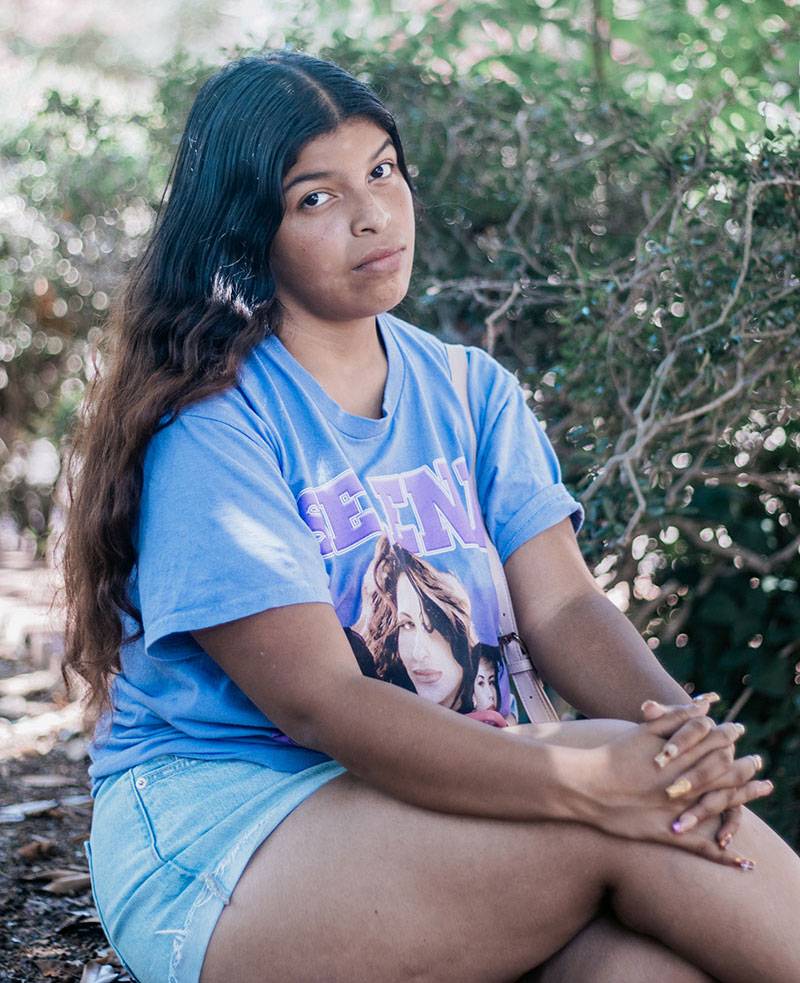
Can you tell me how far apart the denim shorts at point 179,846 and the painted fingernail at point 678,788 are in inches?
18.8

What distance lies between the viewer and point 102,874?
6.60 ft

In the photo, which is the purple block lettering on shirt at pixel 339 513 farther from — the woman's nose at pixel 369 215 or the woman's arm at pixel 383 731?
the woman's nose at pixel 369 215

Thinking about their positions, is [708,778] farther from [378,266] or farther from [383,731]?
[378,266]

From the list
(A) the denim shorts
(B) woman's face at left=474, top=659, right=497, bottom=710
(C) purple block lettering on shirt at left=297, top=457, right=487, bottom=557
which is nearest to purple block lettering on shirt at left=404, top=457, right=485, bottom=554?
(C) purple block lettering on shirt at left=297, top=457, right=487, bottom=557

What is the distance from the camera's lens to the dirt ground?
8.41 ft

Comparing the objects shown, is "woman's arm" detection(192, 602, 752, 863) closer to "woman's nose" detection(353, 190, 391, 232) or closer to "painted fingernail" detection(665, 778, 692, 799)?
"painted fingernail" detection(665, 778, 692, 799)

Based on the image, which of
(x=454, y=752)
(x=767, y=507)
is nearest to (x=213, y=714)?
(x=454, y=752)

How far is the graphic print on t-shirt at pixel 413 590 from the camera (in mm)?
2055

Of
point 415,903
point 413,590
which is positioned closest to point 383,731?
point 415,903

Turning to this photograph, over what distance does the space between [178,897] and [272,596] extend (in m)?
0.45

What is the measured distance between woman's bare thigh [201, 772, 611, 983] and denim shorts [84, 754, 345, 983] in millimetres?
51

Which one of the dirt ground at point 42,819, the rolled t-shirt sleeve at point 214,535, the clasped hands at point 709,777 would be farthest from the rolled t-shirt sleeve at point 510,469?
the dirt ground at point 42,819

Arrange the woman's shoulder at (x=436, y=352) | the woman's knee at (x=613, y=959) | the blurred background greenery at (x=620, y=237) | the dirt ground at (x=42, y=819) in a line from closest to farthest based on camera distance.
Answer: the woman's knee at (x=613, y=959) < the woman's shoulder at (x=436, y=352) < the dirt ground at (x=42, y=819) < the blurred background greenery at (x=620, y=237)

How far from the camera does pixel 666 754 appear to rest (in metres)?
1.77
